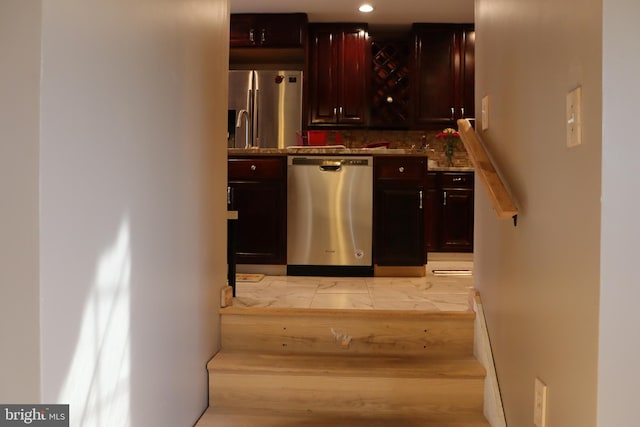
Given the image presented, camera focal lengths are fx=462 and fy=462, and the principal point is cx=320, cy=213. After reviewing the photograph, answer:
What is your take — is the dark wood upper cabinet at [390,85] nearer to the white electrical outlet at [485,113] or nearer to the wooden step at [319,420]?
the white electrical outlet at [485,113]

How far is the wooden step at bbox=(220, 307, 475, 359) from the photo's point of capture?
2.07 metres

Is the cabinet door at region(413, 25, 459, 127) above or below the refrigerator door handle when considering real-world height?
above

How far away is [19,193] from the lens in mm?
869

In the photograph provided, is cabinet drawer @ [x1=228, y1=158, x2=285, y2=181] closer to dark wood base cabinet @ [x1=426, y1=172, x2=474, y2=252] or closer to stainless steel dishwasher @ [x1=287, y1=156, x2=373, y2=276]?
stainless steel dishwasher @ [x1=287, y1=156, x2=373, y2=276]

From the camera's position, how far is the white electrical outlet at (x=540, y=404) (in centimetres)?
130

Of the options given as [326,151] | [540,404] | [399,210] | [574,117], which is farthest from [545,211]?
[326,151]

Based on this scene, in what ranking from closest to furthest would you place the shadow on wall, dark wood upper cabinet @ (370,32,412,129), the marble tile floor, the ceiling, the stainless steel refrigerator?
1. the shadow on wall
2. the marble tile floor
3. the ceiling
4. the stainless steel refrigerator
5. dark wood upper cabinet @ (370,32,412,129)

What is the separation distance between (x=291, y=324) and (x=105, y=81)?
137cm

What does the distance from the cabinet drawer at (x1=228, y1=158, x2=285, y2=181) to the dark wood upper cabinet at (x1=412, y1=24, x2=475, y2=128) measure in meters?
2.03

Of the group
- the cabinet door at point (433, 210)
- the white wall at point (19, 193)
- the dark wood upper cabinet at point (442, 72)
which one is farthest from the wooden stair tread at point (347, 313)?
the dark wood upper cabinet at point (442, 72)

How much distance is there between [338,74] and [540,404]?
13.4 ft

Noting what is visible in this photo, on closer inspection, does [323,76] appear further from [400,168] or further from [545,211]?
[545,211]

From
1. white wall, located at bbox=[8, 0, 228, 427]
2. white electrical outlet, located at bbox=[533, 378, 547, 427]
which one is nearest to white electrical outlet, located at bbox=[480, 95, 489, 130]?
white electrical outlet, located at bbox=[533, 378, 547, 427]

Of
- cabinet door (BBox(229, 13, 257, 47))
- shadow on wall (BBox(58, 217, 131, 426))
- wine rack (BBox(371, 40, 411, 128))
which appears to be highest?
cabinet door (BBox(229, 13, 257, 47))
